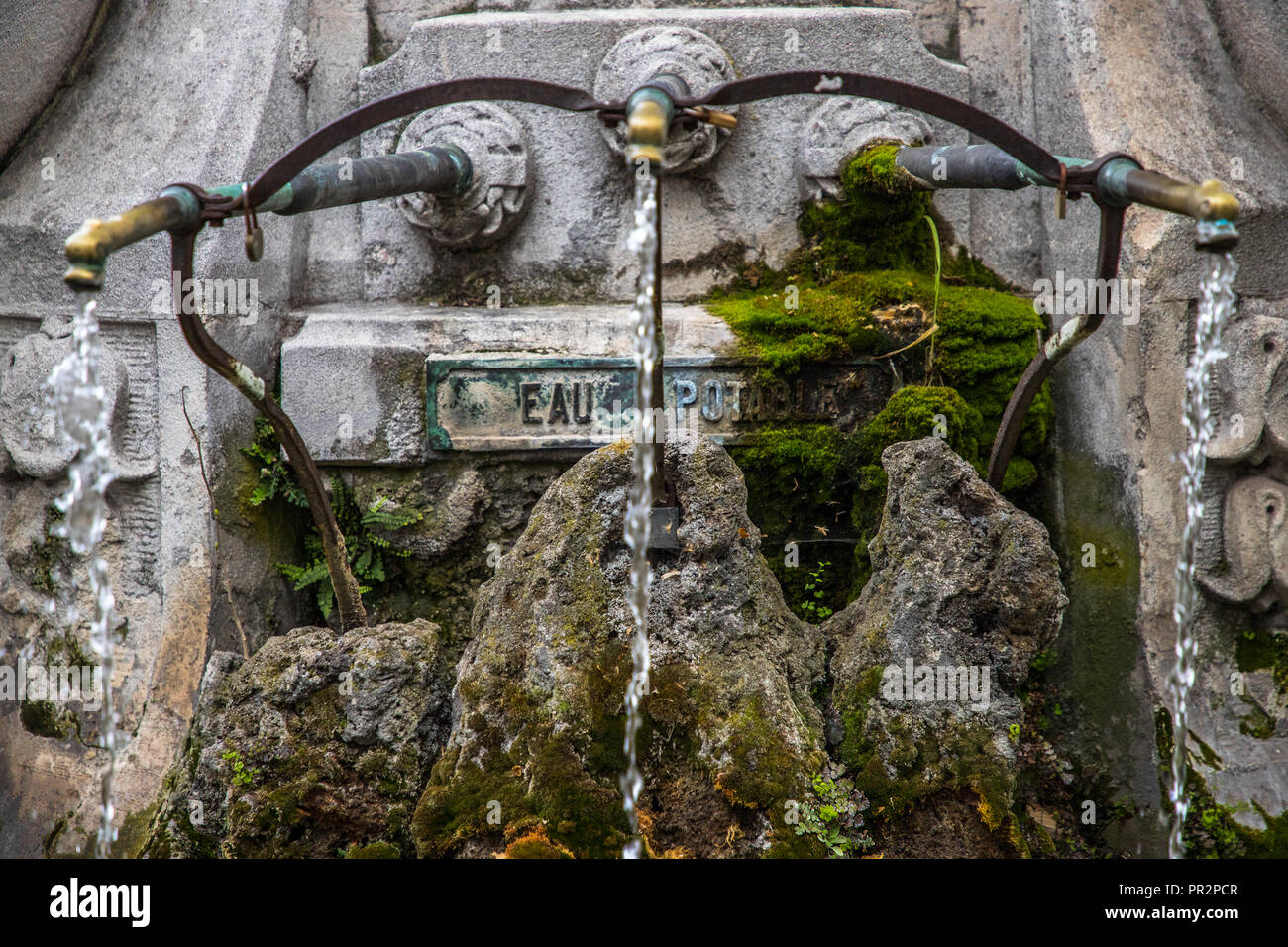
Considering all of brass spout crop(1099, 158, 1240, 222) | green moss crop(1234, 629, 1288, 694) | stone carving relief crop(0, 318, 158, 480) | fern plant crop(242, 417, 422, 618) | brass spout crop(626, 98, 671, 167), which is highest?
brass spout crop(626, 98, 671, 167)

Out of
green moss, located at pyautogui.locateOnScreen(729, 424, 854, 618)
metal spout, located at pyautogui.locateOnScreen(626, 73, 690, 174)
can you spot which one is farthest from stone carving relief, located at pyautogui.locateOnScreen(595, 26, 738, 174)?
metal spout, located at pyautogui.locateOnScreen(626, 73, 690, 174)

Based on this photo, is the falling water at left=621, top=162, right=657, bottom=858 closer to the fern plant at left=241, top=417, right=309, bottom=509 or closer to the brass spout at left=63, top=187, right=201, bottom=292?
the brass spout at left=63, top=187, right=201, bottom=292

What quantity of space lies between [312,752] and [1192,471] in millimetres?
2618

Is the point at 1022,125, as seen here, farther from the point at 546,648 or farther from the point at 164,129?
the point at 164,129

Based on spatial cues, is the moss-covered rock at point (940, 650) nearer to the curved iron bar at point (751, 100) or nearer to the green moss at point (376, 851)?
the curved iron bar at point (751, 100)

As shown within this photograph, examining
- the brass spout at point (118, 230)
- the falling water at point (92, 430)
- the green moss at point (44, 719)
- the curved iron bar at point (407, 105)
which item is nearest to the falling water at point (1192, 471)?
the curved iron bar at point (407, 105)

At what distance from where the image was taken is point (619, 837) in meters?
2.47

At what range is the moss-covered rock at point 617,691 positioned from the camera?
2514mm

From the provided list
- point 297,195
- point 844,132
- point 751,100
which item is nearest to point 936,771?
point 751,100

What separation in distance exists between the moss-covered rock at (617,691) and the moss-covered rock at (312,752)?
0.19 metres

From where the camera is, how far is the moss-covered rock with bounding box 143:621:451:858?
8.79 feet

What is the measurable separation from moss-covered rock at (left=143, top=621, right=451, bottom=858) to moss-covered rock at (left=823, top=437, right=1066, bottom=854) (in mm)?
1088

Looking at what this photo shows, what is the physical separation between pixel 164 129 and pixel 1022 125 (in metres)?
3.00

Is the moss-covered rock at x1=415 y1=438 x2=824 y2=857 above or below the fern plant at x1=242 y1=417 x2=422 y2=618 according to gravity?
below
